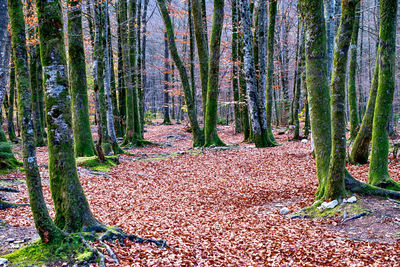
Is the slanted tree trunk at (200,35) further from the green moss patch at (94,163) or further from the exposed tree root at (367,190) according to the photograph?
the exposed tree root at (367,190)

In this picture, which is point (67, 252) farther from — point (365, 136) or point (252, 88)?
point (252, 88)

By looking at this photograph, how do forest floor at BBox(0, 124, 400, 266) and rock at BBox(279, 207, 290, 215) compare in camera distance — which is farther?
rock at BBox(279, 207, 290, 215)

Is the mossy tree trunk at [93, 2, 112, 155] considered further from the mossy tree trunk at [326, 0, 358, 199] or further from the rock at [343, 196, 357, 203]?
the rock at [343, 196, 357, 203]

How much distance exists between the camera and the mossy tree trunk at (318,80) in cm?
596

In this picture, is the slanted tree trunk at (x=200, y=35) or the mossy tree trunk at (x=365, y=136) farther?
the slanted tree trunk at (x=200, y=35)

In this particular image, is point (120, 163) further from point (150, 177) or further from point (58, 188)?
point (58, 188)

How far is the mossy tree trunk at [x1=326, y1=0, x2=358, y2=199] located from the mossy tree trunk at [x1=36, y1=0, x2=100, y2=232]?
4576 mm

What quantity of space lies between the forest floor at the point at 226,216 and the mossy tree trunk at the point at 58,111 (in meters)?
0.88

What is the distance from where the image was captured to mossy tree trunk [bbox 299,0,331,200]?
19.6ft

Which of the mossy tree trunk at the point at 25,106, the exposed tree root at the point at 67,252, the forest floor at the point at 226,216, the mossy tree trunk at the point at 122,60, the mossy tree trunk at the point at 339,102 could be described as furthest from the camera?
the mossy tree trunk at the point at 122,60

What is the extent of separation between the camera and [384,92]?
6105mm

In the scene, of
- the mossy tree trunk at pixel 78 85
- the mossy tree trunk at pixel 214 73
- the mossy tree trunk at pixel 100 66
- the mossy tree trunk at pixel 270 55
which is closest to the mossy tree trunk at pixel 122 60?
the mossy tree trunk at pixel 100 66

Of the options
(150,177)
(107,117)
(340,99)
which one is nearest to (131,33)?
(107,117)

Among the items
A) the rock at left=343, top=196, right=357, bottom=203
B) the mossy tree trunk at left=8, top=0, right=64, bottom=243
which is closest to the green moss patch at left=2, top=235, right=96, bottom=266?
the mossy tree trunk at left=8, top=0, right=64, bottom=243
